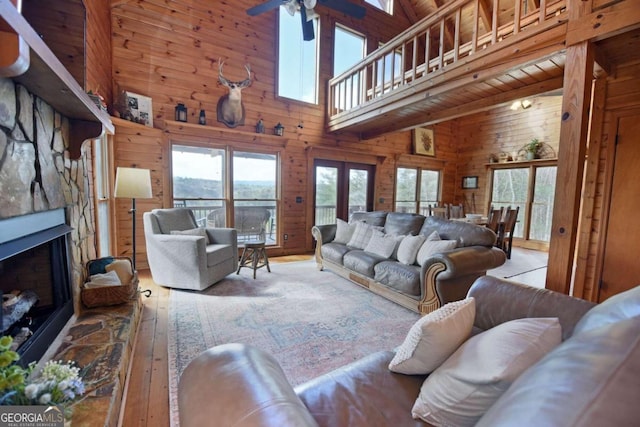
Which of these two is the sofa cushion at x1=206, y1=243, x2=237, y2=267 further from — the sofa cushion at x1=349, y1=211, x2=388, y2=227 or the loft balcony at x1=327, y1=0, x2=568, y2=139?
the loft balcony at x1=327, y1=0, x2=568, y2=139

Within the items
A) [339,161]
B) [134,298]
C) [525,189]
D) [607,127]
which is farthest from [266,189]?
[525,189]

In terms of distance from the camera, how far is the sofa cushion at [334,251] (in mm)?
3627

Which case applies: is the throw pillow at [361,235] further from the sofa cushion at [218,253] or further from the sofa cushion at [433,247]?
the sofa cushion at [218,253]

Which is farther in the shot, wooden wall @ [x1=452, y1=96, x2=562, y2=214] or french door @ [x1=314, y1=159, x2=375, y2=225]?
wooden wall @ [x1=452, y1=96, x2=562, y2=214]

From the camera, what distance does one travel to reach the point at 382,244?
11.1 ft

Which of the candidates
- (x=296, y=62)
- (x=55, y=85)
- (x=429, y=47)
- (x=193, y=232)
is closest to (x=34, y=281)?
(x=55, y=85)

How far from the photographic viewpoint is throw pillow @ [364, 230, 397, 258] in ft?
10.8

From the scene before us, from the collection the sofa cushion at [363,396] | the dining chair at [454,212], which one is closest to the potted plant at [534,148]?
the dining chair at [454,212]

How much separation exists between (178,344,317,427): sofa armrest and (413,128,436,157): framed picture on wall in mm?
6780

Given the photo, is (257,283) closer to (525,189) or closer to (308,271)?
(308,271)

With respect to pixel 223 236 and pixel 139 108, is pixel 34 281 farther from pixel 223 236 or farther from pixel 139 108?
pixel 139 108

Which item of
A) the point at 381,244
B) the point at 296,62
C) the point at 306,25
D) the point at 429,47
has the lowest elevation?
the point at 381,244

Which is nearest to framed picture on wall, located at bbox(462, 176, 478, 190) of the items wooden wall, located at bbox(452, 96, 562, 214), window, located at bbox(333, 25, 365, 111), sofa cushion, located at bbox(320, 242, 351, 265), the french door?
wooden wall, located at bbox(452, 96, 562, 214)

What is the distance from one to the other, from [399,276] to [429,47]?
9.37 ft
